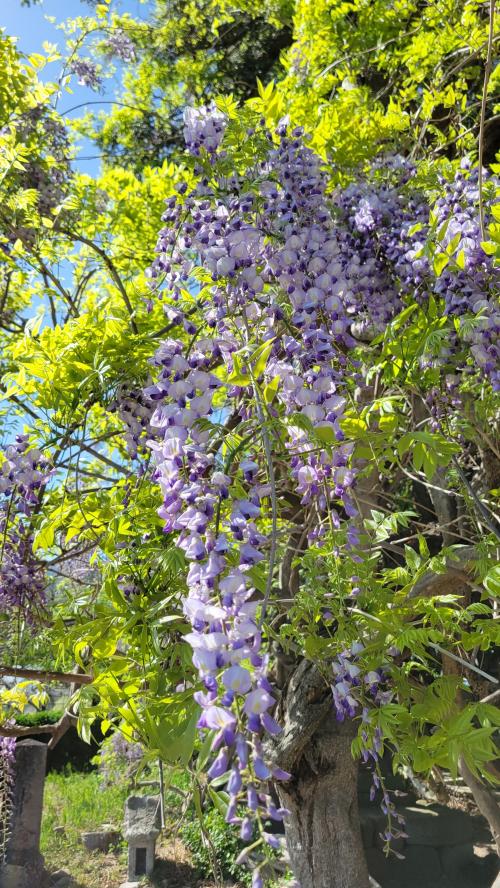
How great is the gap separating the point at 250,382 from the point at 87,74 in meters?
4.35

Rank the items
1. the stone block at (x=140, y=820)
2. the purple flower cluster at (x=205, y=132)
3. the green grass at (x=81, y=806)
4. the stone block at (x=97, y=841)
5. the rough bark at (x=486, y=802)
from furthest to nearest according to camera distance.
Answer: the green grass at (x=81, y=806) < the stone block at (x=97, y=841) < the stone block at (x=140, y=820) < the rough bark at (x=486, y=802) < the purple flower cluster at (x=205, y=132)

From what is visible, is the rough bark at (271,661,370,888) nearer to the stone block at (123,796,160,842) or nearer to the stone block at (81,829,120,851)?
the stone block at (123,796,160,842)

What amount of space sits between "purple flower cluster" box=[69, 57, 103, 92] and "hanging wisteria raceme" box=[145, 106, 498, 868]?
9.74 ft

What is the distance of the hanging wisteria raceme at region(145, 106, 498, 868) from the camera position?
102 cm

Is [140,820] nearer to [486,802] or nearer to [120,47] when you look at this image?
[486,802]

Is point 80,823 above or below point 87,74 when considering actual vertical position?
below

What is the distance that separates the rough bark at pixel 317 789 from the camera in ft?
11.0

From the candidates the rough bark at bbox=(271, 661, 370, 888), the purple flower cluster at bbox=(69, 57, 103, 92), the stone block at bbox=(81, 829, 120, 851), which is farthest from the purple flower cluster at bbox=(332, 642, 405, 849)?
the stone block at bbox=(81, 829, 120, 851)

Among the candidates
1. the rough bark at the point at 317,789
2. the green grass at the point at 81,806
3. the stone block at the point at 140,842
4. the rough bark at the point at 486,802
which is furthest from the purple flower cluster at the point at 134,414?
the green grass at the point at 81,806

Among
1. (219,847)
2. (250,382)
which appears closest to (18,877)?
(219,847)

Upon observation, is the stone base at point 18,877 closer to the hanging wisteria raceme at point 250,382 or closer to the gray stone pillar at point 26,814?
the gray stone pillar at point 26,814

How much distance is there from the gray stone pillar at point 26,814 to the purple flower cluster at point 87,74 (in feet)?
16.6

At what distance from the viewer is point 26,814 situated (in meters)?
5.36

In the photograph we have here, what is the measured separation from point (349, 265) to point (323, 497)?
128 cm
